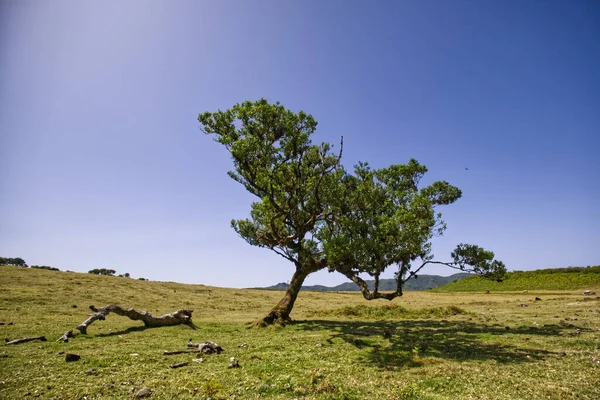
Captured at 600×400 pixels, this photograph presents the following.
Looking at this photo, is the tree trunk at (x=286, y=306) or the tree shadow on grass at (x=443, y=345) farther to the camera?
the tree trunk at (x=286, y=306)

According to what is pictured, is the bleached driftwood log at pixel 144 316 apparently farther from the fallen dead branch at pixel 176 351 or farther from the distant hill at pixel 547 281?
the distant hill at pixel 547 281

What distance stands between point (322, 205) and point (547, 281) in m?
89.7

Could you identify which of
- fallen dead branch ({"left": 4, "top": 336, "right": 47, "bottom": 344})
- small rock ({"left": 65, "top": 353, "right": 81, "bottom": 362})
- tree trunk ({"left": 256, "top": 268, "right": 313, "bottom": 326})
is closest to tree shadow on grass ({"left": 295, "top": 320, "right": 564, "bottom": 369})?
tree trunk ({"left": 256, "top": 268, "right": 313, "bottom": 326})

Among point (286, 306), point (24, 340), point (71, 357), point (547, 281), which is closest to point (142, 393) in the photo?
point (71, 357)

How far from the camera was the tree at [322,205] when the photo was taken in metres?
23.7

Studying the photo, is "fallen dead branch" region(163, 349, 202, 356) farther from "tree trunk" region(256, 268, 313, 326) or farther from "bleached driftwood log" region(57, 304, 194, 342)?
"tree trunk" region(256, 268, 313, 326)

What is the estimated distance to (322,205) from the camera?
1270 inches

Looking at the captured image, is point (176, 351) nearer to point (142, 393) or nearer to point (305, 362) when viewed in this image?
point (142, 393)

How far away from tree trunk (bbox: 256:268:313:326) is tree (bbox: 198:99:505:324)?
0.33ft

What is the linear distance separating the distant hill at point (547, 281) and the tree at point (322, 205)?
70.3m

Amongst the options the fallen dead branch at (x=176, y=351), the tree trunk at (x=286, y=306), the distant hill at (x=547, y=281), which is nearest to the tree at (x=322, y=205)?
the tree trunk at (x=286, y=306)

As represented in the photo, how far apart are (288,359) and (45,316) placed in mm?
24673

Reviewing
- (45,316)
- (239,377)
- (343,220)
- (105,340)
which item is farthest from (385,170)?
(45,316)

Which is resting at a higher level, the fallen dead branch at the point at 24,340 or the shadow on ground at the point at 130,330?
the fallen dead branch at the point at 24,340
